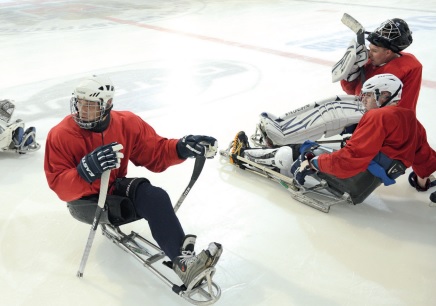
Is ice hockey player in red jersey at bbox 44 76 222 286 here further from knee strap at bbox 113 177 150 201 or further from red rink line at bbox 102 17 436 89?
red rink line at bbox 102 17 436 89

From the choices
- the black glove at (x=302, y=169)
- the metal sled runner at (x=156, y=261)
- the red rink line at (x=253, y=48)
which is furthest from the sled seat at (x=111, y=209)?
the red rink line at (x=253, y=48)

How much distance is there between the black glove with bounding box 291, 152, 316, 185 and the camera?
9.04 feet

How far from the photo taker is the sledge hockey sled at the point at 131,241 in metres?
2.00

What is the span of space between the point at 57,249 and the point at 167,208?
0.75 m

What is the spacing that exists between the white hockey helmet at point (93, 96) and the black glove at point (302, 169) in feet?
3.84

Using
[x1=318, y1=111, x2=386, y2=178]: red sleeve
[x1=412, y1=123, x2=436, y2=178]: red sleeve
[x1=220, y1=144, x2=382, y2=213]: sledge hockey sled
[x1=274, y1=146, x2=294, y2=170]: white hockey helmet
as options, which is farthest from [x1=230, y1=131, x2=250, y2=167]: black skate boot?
[x1=412, y1=123, x2=436, y2=178]: red sleeve

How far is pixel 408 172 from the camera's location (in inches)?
130

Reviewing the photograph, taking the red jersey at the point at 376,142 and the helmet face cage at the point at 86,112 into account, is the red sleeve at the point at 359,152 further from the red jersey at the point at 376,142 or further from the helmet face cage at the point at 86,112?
the helmet face cage at the point at 86,112

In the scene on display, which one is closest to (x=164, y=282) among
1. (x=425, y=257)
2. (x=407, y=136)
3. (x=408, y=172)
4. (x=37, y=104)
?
(x=425, y=257)

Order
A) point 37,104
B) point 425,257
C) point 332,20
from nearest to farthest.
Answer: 1. point 425,257
2. point 37,104
3. point 332,20

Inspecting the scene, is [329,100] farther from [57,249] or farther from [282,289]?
[57,249]

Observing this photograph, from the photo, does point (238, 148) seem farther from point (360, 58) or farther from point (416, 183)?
point (416, 183)

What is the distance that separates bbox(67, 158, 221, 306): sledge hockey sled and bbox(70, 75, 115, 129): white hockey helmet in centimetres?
24

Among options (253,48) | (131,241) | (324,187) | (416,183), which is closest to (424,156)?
(416,183)
